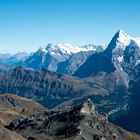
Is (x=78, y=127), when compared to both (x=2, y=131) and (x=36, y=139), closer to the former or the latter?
(x=36, y=139)

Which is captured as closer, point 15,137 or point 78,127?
point 15,137

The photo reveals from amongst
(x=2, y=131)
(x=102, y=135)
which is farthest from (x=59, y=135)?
(x=2, y=131)

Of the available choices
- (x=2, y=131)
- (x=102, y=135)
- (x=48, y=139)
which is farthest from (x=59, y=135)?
(x=2, y=131)

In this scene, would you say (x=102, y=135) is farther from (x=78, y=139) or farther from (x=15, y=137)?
(x=15, y=137)

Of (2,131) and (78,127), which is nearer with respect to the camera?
(2,131)

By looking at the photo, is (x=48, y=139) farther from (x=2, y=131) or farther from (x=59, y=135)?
(x=2, y=131)

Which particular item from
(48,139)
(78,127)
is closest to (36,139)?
(48,139)

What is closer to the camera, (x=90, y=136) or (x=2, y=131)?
(x=2, y=131)
